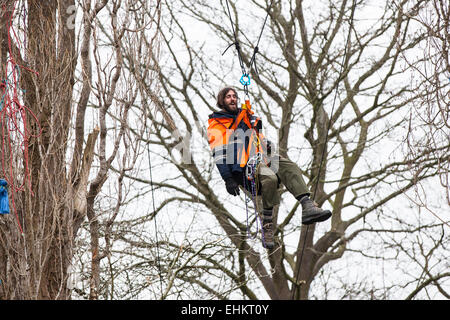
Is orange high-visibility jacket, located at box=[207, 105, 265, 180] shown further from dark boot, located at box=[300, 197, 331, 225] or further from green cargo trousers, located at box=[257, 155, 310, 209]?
dark boot, located at box=[300, 197, 331, 225]

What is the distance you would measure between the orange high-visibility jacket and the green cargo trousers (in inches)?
7.9

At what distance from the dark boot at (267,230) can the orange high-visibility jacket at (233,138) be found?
0.51m

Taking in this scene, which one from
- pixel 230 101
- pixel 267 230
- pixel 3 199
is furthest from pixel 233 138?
pixel 3 199

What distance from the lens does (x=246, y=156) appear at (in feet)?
25.6

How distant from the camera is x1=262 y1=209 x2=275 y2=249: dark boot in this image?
26.0 ft

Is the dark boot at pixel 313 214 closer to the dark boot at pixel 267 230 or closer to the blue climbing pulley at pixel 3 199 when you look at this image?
the dark boot at pixel 267 230

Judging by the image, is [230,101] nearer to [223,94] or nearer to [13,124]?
[223,94]

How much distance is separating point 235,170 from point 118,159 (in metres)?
1.55

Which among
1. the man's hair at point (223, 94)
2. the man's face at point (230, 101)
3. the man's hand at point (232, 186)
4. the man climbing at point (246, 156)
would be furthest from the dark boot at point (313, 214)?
the man's hair at point (223, 94)

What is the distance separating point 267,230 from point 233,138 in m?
0.97

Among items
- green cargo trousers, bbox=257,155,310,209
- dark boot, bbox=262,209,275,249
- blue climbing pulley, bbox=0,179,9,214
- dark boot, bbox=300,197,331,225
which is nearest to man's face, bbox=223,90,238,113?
green cargo trousers, bbox=257,155,310,209

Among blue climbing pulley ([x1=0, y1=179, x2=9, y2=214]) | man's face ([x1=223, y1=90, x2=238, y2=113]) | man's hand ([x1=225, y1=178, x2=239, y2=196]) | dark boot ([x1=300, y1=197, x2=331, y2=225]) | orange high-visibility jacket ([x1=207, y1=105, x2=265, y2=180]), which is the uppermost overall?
man's face ([x1=223, y1=90, x2=238, y2=113])
